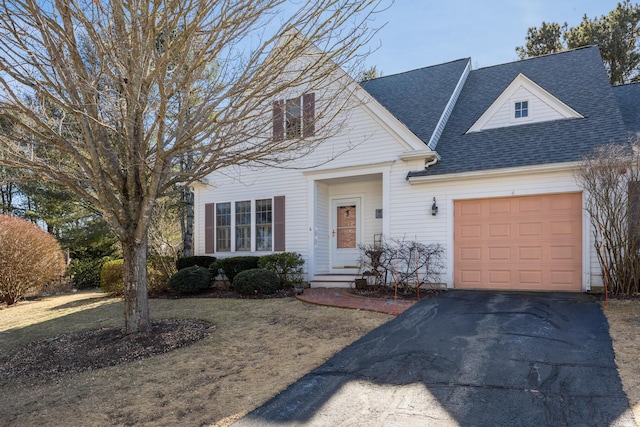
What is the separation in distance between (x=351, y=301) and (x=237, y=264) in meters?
4.15

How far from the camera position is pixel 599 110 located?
9.34 meters

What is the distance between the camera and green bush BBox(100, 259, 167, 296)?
1168 centimetres

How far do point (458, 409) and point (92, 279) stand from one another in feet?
53.9

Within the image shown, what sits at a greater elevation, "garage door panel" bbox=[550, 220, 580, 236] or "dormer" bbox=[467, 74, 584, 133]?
"dormer" bbox=[467, 74, 584, 133]

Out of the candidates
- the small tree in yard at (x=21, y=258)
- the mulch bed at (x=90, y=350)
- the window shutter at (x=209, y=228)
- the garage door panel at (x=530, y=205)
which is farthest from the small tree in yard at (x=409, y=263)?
the small tree in yard at (x=21, y=258)

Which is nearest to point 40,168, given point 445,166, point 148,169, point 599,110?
point 148,169

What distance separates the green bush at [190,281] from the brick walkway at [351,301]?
285 centimetres

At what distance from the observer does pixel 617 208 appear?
7125 mm

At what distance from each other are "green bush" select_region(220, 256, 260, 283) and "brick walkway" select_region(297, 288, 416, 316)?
1955 millimetres

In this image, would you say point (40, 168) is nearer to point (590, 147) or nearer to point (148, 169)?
point (148, 169)

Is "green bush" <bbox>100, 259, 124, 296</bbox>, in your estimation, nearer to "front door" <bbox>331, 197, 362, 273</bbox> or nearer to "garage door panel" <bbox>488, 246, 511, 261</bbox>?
"front door" <bbox>331, 197, 362, 273</bbox>

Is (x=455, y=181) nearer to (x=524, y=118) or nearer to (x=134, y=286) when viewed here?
(x=524, y=118)

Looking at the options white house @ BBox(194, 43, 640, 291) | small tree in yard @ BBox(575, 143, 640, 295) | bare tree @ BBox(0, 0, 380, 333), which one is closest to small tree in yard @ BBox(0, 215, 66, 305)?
white house @ BBox(194, 43, 640, 291)

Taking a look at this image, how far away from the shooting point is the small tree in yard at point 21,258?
11.2 metres
